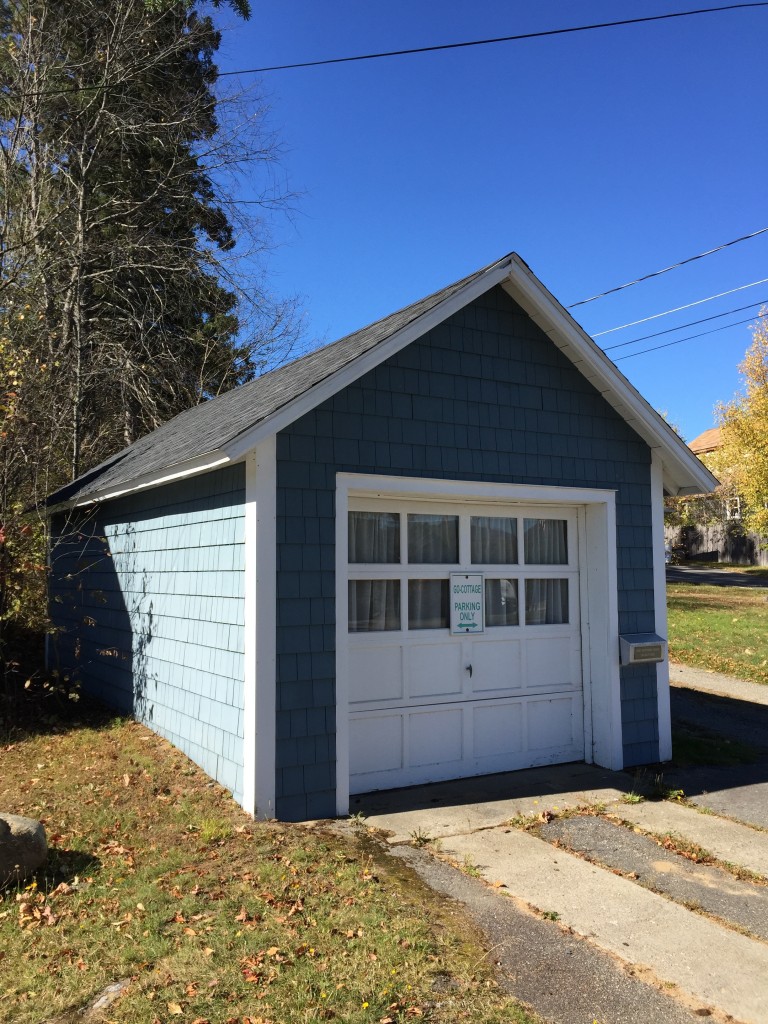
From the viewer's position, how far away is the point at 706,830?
5.89 meters

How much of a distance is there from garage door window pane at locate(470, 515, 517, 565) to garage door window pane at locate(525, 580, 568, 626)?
0.38 metres

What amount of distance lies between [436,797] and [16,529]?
5.57 m

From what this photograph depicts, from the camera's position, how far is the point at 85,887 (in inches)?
186

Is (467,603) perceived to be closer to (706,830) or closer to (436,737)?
(436,737)

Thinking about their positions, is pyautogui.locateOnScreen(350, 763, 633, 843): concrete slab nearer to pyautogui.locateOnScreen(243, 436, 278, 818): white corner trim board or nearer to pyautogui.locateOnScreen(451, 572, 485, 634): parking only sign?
pyautogui.locateOnScreen(243, 436, 278, 818): white corner trim board

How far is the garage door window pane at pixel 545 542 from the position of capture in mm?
7770

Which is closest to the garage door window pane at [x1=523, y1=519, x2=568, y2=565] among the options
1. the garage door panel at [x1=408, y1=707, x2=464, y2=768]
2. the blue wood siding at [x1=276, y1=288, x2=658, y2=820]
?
the blue wood siding at [x1=276, y1=288, x2=658, y2=820]

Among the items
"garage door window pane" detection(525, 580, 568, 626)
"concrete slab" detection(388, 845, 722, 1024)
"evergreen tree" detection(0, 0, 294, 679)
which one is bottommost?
"concrete slab" detection(388, 845, 722, 1024)

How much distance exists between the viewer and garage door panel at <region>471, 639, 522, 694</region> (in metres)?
7.36

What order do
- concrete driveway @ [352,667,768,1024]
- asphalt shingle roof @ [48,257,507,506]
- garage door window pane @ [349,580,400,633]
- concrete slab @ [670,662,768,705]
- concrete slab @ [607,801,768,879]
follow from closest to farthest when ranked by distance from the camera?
concrete driveway @ [352,667,768,1024] → concrete slab @ [607,801,768,879] → asphalt shingle roof @ [48,257,507,506] → garage door window pane @ [349,580,400,633] → concrete slab @ [670,662,768,705]

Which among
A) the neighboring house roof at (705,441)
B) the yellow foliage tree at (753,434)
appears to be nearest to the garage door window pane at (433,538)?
the yellow foliage tree at (753,434)

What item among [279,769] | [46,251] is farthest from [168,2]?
[279,769]

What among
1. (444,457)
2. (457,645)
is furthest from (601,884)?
(444,457)

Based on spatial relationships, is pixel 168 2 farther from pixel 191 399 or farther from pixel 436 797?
pixel 436 797
